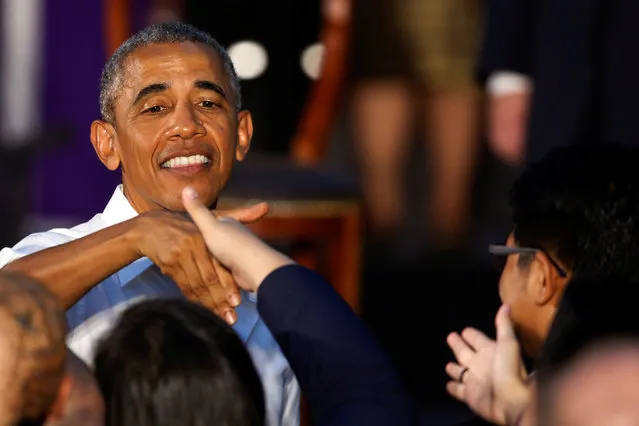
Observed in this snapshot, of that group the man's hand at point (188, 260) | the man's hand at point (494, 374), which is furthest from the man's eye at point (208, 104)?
the man's hand at point (494, 374)

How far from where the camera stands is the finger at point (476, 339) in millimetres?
1731

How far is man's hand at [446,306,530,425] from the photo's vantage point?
1.63 m

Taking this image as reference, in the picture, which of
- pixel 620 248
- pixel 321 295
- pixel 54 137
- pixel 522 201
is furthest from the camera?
pixel 54 137

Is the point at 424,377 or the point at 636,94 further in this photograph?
the point at 424,377

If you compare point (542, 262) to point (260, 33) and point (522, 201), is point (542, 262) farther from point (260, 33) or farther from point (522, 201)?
point (260, 33)

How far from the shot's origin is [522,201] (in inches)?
86.4

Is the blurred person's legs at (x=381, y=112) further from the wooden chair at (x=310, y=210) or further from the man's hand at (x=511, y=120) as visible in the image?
the wooden chair at (x=310, y=210)

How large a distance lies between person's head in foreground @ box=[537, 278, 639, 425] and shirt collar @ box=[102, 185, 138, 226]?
1.06 meters

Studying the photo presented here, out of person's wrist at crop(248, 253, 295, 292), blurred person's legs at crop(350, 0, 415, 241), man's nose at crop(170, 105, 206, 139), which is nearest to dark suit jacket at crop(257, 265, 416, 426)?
person's wrist at crop(248, 253, 295, 292)

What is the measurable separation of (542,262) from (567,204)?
0.10m

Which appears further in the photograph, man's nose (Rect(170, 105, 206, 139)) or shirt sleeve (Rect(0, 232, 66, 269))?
man's nose (Rect(170, 105, 206, 139))

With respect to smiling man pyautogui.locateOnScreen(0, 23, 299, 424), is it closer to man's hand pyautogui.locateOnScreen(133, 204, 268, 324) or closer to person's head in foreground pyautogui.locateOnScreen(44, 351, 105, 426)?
man's hand pyautogui.locateOnScreen(133, 204, 268, 324)

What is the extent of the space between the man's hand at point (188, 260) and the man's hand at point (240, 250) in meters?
0.13

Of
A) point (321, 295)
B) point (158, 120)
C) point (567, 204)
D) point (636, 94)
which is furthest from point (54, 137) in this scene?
point (321, 295)
